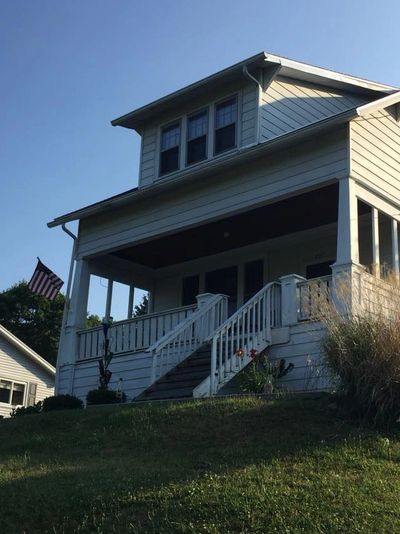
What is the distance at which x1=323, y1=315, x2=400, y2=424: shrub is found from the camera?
8.30 metres

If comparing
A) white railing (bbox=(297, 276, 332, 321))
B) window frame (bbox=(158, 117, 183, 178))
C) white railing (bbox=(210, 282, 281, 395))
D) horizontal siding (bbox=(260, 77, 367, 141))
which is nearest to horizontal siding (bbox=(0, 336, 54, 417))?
window frame (bbox=(158, 117, 183, 178))

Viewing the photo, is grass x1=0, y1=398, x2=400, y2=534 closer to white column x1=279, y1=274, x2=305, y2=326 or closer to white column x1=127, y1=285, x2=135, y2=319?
white column x1=279, y1=274, x2=305, y2=326

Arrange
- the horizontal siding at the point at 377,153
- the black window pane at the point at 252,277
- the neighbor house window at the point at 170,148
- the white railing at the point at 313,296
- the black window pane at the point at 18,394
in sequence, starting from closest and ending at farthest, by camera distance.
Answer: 1. the white railing at the point at 313,296
2. the horizontal siding at the point at 377,153
3. the neighbor house window at the point at 170,148
4. the black window pane at the point at 252,277
5. the black window pane at the point at 18,394

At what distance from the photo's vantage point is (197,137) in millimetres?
16500

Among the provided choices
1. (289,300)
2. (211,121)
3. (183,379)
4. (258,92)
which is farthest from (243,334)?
(211,121)

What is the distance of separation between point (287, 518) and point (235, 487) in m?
0.82

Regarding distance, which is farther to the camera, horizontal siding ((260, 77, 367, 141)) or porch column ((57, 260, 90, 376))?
porch column ((57, 260, 90, 376))

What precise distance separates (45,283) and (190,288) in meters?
3.80

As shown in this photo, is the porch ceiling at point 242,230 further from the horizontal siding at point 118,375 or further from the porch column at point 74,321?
the horizontal siding at point 118,375

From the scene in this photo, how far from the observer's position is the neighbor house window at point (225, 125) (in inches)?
622

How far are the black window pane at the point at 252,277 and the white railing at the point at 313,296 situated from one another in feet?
14.1

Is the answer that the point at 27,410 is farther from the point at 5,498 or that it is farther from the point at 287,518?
the point at 287,518

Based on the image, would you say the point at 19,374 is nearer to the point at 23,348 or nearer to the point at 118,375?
the point at 23,348

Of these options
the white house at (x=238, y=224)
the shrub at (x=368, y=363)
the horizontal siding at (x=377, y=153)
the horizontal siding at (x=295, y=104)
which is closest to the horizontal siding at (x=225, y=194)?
the white house at (x=238, y=224)
